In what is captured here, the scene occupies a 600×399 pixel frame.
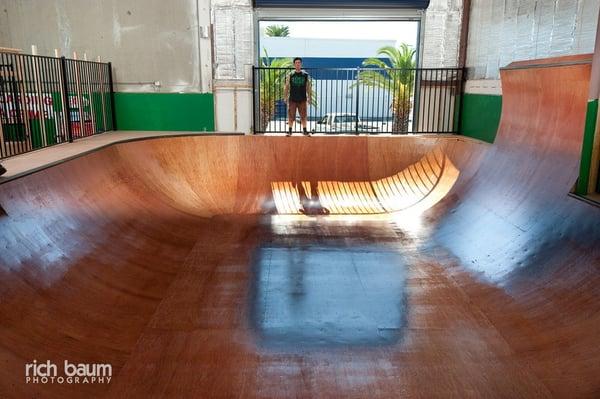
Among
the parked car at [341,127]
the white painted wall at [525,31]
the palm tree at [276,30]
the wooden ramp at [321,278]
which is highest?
the palm tree at [276,30]

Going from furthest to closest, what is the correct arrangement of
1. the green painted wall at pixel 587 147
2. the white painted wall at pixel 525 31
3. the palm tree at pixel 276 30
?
the palm tree at pixel 276 30 < the white painted wall at pixel 525 31 < the green painted wall at pixel 587 147

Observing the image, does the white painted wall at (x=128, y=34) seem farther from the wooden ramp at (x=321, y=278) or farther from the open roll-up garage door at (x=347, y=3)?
the wooden ramp at (x=321, y=278)

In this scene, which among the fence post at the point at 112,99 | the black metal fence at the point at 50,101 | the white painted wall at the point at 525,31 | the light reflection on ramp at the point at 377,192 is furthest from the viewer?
the fence post at the point at 112,99

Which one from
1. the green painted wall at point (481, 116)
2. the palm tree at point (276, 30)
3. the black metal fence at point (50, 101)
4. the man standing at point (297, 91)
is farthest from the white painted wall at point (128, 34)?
the palm tree at point (276, 30)

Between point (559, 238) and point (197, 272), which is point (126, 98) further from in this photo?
point (559, 238)

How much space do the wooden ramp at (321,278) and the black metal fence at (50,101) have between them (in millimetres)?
1082

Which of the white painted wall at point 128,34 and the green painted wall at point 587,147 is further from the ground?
the white painted wall at point 128,34

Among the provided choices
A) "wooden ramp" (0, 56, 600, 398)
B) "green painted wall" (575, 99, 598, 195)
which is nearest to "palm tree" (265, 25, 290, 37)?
"wooden ramp" (0, 56, 600, 398)

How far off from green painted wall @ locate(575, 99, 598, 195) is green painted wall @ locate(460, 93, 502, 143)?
3.32 m

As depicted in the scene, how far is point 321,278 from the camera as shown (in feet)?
15.3

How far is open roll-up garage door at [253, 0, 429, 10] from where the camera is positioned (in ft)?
31.1

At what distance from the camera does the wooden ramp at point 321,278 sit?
2.99 meters

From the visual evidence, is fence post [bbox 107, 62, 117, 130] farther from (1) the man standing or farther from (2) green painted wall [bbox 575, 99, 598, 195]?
(2) green painted wall [bbox 575, 99, 598, 195]

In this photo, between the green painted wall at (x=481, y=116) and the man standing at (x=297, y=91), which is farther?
the man standing at (x=297, y=91)
